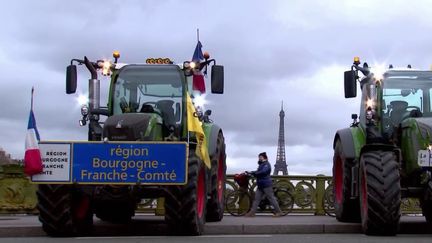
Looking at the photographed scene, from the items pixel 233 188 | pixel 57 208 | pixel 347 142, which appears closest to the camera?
pixel 57 208

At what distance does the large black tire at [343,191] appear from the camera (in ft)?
44.1

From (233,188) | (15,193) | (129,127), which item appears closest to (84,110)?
(129,127)

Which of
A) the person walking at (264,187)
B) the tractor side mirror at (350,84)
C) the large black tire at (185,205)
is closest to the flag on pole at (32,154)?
the large black tire at (185,205)

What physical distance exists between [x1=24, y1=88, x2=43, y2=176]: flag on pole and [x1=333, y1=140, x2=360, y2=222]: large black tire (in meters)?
5.75

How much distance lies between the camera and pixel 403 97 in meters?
12.6

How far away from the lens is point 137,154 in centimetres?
1098

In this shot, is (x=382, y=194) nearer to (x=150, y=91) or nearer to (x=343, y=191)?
(x=343, y=191)

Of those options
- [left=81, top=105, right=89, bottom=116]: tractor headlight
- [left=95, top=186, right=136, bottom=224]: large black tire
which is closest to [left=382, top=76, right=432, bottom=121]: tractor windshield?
[left=95, top=186, right=136, bottom=224]: large black tire

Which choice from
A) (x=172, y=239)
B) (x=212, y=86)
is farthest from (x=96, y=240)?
(x=212, y=86)

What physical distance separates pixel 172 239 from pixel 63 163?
6.88 feet

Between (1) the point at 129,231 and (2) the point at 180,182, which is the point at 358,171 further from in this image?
(1) the point at 129,231

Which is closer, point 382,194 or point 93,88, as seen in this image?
point 382,194

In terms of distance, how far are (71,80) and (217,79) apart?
257cm

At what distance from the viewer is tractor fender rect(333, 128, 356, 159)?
13.2 m
